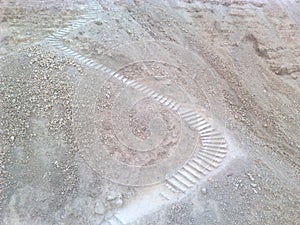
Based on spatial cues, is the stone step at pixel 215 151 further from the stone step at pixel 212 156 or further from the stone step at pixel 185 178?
the stone step at pixel 185 178

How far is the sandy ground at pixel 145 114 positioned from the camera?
984cm

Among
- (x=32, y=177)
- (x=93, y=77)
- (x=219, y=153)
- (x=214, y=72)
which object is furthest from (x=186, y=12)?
(x=32, y=177)

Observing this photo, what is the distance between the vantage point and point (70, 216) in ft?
31.7

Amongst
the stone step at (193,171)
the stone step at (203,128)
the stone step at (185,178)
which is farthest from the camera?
the stone step at (203,128)

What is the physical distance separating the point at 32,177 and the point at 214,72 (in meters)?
7.29

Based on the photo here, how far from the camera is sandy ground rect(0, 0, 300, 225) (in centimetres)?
984

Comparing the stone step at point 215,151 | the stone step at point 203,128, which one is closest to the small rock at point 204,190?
the stone step at point 215,151

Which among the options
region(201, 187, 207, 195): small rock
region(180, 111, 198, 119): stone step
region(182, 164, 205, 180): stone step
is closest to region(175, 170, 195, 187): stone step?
region(182, 164, 205, 180): stone step

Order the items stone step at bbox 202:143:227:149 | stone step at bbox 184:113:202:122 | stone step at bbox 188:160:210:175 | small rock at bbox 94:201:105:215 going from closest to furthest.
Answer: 1. small rock at bbox 94:201:105:215
2. stone step at bbox 188:160:210:175
3. stone step at bbox 202:143:227:149
4. stone step at bbox 184:113:202:122

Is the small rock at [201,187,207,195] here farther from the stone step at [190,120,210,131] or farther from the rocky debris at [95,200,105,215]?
the rocky debris at [95,200,105,215]

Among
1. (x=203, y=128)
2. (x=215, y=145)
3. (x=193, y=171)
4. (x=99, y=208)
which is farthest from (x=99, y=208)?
(x=203, y=128)

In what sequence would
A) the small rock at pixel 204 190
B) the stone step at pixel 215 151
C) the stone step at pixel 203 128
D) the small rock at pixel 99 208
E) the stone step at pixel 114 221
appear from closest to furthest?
the stone step at pixel 114 221 < the small rock at pixel 99 208 < the small rock at pixel 204 190 < the stone step at pixel 215 151 < the stone step at pixel 203 128

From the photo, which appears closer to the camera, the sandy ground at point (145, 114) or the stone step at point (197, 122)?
the sandy ground at point (145, 114)

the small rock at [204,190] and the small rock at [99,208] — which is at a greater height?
the small rock at [204,190]
